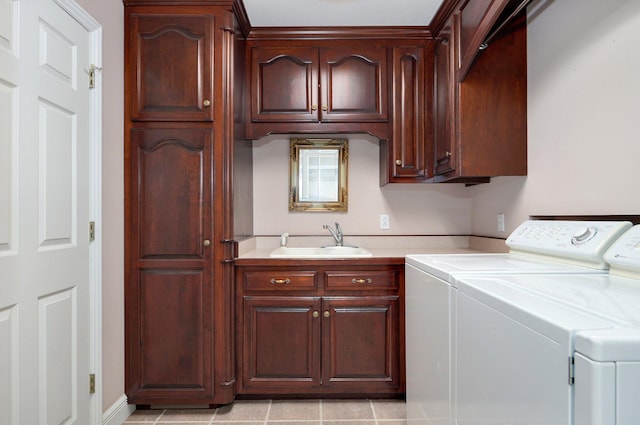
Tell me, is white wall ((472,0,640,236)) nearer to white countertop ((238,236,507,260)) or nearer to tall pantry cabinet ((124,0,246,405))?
white countertop ((238,236,507,260))

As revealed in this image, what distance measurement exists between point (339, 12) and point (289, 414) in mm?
2330

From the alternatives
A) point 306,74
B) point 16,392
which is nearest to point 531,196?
point 306,74

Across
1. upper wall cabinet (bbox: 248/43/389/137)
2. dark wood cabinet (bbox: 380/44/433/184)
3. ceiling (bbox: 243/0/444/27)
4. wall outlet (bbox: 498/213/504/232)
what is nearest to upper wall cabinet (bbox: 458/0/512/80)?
ceiling (bbox: 243/0/444/27)

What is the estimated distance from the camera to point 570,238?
1508mm

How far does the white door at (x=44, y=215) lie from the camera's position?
138cm

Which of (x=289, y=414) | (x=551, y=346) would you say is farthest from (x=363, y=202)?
(x=551, y=346)

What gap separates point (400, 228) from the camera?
2920 millimetres

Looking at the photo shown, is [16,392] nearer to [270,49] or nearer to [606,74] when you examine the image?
[270,49]

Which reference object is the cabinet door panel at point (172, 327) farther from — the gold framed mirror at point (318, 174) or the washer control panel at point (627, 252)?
the washer control panel at point (627, 252)

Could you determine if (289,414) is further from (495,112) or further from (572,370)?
(495,112)

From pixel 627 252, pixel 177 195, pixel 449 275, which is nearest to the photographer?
pixel 627 252

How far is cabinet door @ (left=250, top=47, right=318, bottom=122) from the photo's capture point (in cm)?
258

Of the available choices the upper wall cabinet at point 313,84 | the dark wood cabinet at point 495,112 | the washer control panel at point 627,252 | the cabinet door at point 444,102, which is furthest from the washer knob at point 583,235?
the upper wall cabinet at point 313,84

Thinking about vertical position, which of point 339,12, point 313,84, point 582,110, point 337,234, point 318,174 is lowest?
point 337,234
